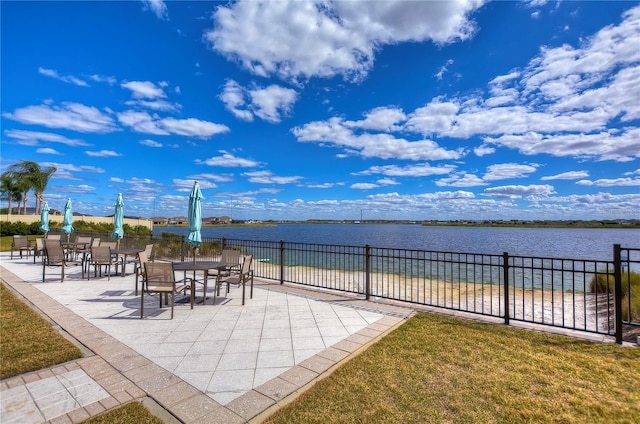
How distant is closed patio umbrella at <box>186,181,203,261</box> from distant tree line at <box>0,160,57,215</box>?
127 ft

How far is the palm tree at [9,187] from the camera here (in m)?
34.4

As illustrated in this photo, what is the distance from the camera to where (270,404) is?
9.84 feet

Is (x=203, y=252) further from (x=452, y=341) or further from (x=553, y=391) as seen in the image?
(x=553, y=391)

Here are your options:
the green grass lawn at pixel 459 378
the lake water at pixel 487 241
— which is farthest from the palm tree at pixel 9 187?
the green grass lawn at pixel 459 378

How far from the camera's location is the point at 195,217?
7.54m

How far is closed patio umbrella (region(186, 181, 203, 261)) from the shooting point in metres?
7.46

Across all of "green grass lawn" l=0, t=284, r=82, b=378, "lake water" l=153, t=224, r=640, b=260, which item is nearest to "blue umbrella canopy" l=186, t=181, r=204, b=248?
"green grass lawn" l=0, t=284, r=82, b=378

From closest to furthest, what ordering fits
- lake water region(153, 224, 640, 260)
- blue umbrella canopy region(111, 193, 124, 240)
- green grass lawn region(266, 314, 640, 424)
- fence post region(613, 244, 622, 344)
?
green grass lawn region(266, 314, 640, 424)
fence post region(613, 244, 622, 344)
blue umbrella canopy region(111, 193, 124, 240)
lake water region(153, 224, 640, 260)

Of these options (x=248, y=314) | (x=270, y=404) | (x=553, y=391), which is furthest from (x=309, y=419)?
(x=248, y=314)

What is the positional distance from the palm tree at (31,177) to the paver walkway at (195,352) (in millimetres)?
37526

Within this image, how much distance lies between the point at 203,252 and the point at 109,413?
15.8m

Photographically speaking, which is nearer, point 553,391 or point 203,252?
point 553,391

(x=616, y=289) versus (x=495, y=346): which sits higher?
(x=616, y=289)

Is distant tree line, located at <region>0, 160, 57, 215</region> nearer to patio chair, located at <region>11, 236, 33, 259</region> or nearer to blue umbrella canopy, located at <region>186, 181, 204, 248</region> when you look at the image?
patio chair, located at <region>11, 236, 33, 259</region>
